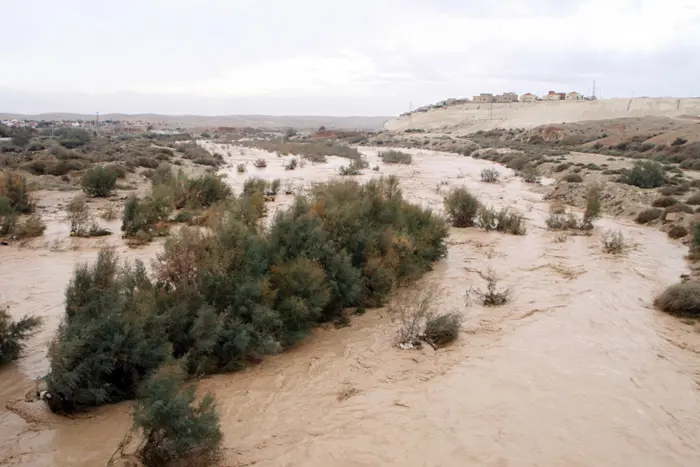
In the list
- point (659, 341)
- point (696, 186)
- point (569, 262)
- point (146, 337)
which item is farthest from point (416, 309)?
point (696, 186)

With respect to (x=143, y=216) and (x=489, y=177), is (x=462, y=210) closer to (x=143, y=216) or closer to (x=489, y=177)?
(x=143, y=216)

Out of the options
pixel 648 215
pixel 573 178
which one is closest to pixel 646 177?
pixel 573 178

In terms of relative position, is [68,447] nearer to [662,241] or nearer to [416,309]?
[416,309]

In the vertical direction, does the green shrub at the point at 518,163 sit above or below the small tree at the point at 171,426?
above

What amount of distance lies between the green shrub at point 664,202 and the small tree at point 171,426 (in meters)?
20.6

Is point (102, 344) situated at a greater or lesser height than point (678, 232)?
greater

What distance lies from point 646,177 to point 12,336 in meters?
25.4

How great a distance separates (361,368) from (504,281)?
5.72 metres

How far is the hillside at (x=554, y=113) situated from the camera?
285 ft

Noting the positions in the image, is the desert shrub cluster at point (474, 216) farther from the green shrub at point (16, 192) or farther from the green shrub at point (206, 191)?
the green shrub at point (16, 192)

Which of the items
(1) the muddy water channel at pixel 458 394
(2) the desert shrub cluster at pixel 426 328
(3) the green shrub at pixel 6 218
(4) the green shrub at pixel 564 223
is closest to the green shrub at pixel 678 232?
(4) the green shrub at pixel 564 223

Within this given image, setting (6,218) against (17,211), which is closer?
(6,218)

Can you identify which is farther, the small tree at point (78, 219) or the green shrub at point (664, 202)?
the green shrub at point (664, 202)

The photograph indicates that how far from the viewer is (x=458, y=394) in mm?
6895
